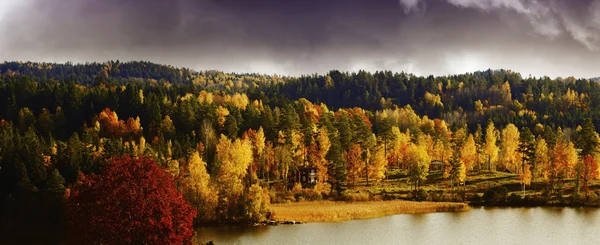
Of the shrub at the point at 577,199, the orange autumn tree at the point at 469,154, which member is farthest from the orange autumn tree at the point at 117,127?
the shrub at the point at 577,199

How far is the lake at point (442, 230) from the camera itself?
70625 millimetres

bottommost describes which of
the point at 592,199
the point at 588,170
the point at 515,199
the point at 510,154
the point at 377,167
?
the point at 515,199

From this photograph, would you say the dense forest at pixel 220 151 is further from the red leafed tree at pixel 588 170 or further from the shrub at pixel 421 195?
the shrub at pixel 421 195

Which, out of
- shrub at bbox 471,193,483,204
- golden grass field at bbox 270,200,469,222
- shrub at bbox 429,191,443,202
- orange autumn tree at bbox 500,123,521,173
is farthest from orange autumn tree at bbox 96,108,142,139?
orange autumn tree at bbox 500,123,521,173

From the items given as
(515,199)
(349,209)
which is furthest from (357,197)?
(515,199)

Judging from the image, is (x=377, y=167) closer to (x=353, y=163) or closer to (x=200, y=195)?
(x=353, y=163)

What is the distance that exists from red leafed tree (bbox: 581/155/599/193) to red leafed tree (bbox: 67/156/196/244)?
86573 millimetres

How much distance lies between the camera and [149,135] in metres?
153

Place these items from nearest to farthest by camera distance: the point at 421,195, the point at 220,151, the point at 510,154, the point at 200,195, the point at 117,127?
the point at 200,195 → the point at 421,195 → the point at 220,151 → the point at 510,154 → the point at 117,127

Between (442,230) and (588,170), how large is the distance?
46.9 m

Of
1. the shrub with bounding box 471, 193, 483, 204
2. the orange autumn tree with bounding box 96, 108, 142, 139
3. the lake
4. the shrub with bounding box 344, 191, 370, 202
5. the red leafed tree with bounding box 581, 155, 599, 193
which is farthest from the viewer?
the orange autumn tree with bounding box 96, 108, 142, 139

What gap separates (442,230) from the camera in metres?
78.1

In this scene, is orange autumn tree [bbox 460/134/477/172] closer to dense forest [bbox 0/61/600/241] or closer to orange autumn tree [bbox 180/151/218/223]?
dense forest [bbox 0/61/600/241]

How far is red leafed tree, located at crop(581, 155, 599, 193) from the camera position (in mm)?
108375
